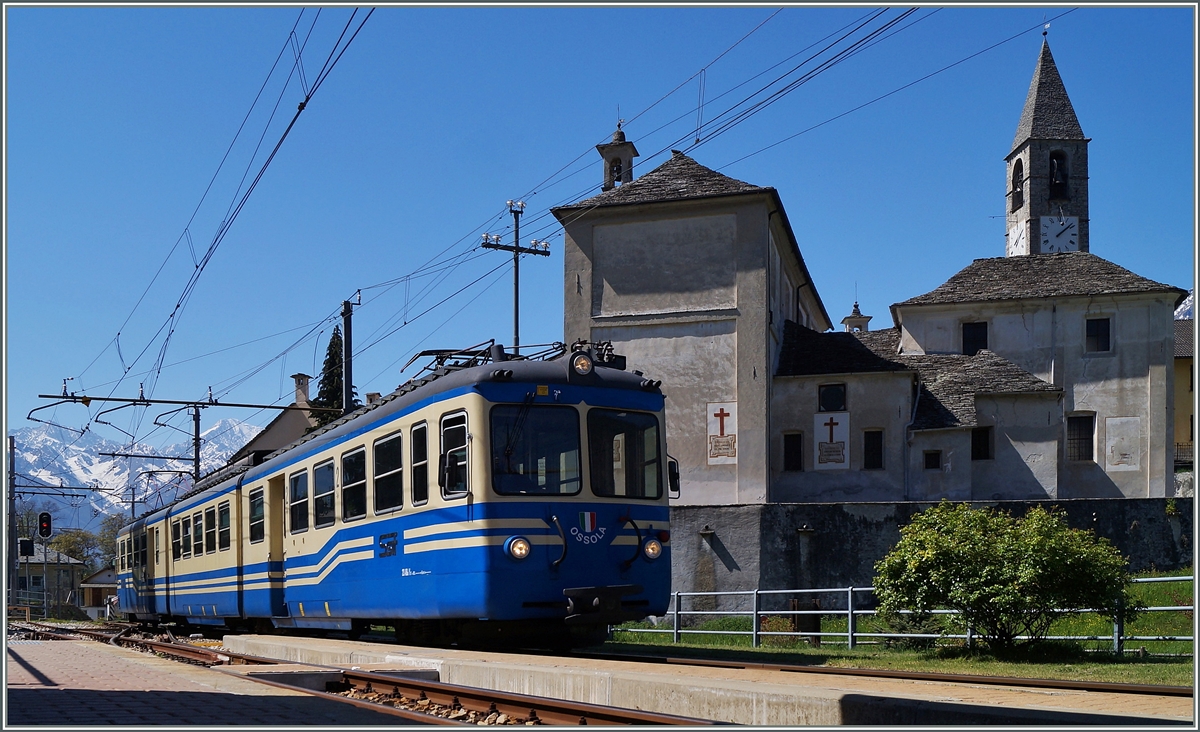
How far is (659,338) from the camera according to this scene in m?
33.7

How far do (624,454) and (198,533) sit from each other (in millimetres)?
12416

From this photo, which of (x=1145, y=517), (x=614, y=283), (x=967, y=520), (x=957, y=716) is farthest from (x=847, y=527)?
(x=957, y=716)

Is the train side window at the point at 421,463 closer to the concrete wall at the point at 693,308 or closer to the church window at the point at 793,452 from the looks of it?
the concrete wall at the point at 693,308

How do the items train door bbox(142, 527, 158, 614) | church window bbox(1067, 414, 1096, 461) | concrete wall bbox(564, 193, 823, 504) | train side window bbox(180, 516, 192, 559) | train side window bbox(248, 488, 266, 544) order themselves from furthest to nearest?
church window bbox(1067, 414, 1096, 461) < concrete wall bbox(564, 193, 823, 504) < train door bbox(142, 527, 158, 614) < train side window bbox(180, 516, 192, 559) < train side window bbox(248, 488, 266, 544)

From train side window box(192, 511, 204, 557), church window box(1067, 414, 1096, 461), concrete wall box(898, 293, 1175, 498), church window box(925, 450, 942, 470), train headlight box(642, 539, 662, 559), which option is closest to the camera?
train headlight box(642, 539, 662, 559)

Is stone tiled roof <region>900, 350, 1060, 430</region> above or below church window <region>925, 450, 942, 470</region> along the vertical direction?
above

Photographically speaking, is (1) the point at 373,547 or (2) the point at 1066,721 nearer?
(2) the point at 1066,721

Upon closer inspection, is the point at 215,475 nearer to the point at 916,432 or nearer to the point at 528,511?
the point at 528,511

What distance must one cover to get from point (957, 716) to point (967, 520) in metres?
9.02

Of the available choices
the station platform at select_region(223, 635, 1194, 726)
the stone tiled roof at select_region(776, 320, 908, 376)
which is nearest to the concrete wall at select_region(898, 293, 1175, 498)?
the stone tiled roof at select_region(776, 320, 908, 376)

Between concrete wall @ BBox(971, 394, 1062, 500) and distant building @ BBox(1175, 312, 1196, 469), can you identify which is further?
distant building @ BBox(1175, 312, 1196, 469)

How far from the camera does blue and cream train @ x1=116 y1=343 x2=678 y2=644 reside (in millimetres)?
12258

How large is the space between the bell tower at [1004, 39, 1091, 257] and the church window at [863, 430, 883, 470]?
1362 inches

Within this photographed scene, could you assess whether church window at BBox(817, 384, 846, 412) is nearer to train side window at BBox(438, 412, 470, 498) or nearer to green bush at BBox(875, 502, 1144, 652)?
green bush at BBox(875, 502, 1144, 652)
